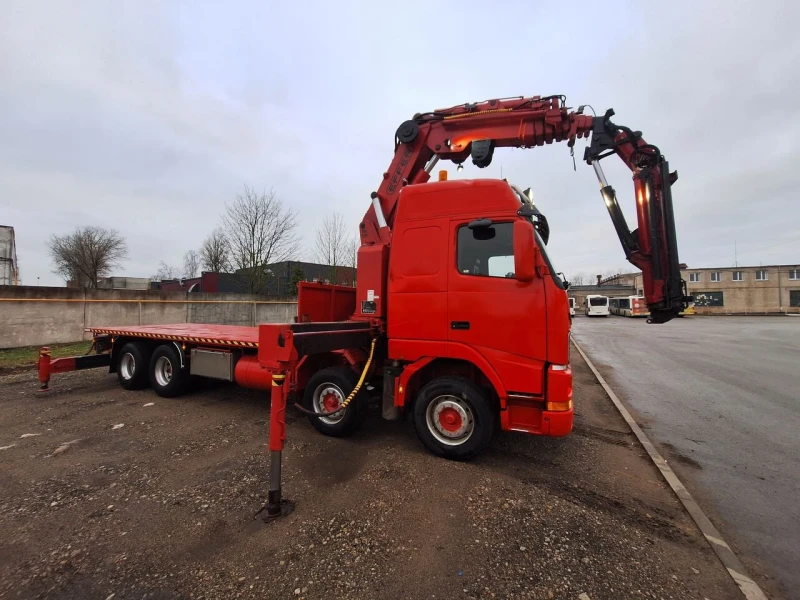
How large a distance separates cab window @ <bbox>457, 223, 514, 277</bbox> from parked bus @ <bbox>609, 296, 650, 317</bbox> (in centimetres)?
4163

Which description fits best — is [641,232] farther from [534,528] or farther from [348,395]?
[348,395]

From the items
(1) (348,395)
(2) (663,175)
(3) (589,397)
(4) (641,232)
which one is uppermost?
Result: (2) (663,175)

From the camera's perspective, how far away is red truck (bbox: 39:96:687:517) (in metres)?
3.94

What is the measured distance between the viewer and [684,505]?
11.4ft

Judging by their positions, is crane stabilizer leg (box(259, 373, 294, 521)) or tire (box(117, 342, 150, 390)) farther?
tire (box(117, 342, 150, 390))

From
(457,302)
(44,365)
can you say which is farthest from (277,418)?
(44,365)

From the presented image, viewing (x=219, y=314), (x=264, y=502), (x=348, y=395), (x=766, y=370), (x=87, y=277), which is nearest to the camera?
(x=264, y=502)

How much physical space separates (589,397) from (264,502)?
669 centimetres

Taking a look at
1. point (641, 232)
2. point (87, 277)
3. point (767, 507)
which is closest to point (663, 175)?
point (641, 232)

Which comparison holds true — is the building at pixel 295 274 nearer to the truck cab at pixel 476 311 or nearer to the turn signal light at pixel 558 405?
the truck cab at pixel 476 311

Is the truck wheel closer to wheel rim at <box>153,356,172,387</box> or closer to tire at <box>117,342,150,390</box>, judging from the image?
wheel rim at <box>153,356,172,387</box>

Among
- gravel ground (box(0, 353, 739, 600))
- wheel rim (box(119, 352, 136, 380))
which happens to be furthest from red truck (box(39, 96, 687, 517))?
wheel rim (box(119, 352, 136, 380))

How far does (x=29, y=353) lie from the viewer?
11.3 m

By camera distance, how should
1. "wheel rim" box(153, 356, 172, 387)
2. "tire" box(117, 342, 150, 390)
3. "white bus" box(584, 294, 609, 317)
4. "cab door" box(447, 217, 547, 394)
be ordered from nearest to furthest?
"cab door" box(447, 217, 547, 394), "wheel rim" box(153, 356, 172, 387), "tire" box(117, 342, 150, 390), "white bus" box(584, 294, 609, 317)
